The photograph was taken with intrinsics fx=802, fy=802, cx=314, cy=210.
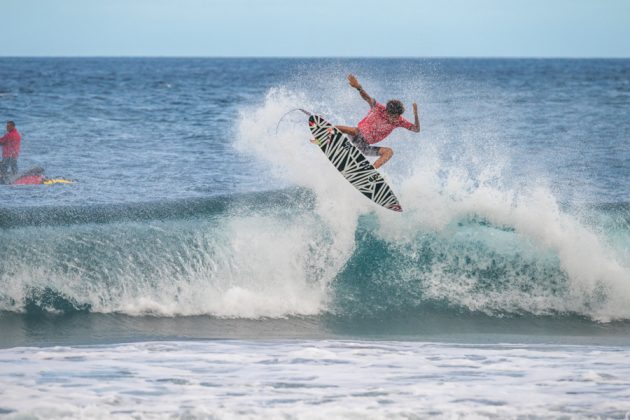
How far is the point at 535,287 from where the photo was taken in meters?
12.5

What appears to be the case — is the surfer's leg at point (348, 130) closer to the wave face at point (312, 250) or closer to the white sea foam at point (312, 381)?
the wave face at point (312, 250)

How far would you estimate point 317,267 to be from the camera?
1270 cm

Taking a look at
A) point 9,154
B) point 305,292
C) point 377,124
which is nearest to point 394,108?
point 377,124

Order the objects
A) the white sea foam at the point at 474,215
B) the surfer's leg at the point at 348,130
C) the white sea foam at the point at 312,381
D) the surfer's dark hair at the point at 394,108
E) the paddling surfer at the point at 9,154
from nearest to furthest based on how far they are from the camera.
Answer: the white sea foam at the point at 312,381 < the surfer's dark hair at the point at 394,108 < the surfer's leg at the point at 348,130 < the white sea foam at the point at 474,215 < the paddling surfer at the point at 9,154

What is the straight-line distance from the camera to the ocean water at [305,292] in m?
8.05

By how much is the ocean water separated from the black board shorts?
1.44 metres

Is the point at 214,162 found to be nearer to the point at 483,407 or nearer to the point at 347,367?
the point at 347,367

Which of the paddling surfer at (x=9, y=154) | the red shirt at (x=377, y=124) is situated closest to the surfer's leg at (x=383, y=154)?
the red shirt at (x=377, y=124)

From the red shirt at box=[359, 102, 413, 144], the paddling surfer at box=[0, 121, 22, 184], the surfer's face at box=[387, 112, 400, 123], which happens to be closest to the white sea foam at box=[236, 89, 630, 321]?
the red shirt at box=[359, 102, 413, 144]

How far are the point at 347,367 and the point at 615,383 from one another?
2.82 m

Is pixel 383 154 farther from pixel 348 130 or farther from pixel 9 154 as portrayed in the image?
pixel 9 154

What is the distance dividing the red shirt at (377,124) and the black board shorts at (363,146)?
0.18ft

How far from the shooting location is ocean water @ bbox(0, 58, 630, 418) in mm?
8055

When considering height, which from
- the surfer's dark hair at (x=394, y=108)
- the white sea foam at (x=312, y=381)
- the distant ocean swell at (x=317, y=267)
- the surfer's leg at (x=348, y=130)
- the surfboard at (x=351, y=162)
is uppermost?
the surfer's dark hair at (x=394, y=108)
